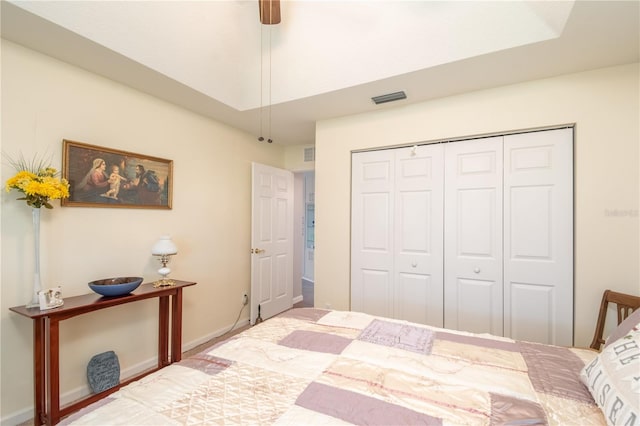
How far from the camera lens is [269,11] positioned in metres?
2.09

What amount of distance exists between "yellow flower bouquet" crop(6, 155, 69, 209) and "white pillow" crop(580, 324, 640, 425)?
2831mm

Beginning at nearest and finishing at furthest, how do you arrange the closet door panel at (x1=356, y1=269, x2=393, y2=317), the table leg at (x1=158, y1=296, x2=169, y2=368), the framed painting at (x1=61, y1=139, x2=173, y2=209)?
1. the framed painting at (x1=61, y1=139, x2=173, y2=209)
2. the table leg at (x1=158, y1=296, x2=169, y2=368)
3. the closet door panel at (x1=356, y1=269, x2=393, y2=317)

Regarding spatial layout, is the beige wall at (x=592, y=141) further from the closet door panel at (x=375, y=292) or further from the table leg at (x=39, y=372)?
the table leg at (x=39, y=372)

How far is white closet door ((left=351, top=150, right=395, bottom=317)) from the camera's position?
2.92 metres

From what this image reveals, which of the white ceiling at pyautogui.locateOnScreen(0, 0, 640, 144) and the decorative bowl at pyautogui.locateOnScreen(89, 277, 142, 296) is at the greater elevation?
the white ceiling at pyautogui.locateOnScreen(0, 0, 640, 144)

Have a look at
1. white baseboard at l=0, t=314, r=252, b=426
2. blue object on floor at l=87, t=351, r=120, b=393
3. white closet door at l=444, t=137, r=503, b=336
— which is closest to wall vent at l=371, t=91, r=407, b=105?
white closet door at l=444, t=137, r=503, b=336

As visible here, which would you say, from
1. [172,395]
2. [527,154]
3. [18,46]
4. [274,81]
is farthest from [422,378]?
A: [18,46]

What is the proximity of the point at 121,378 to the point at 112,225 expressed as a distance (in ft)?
4.28

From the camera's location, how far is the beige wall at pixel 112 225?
6.13 feet

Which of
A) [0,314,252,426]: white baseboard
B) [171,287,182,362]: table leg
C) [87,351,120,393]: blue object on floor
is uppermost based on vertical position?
[171,287,182,362]: table leg

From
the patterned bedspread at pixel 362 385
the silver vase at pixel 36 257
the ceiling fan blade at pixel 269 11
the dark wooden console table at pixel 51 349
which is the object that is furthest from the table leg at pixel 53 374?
the ceiling fan blade at pixel 269 11

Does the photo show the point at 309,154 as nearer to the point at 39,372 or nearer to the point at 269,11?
the point at 269,11

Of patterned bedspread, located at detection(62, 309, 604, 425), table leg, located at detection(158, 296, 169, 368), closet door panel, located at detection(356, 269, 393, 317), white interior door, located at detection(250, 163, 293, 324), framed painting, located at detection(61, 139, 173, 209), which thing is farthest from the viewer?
white interior door, located at detection(250, 163, 293, 324)

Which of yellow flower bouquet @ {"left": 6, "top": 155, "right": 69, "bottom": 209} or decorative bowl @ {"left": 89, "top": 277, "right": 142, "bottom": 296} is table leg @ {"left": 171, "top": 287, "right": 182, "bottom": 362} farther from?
yellow flower bouquet @ {"left": 6, "top": 155, "right": 69, "bottom": 209}
